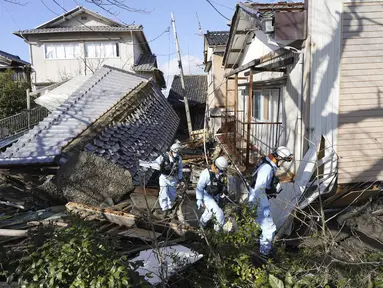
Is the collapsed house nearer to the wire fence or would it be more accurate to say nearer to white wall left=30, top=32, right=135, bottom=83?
white wall left=30, top=32, right=135, bottom=83

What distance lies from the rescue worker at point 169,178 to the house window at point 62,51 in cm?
1866

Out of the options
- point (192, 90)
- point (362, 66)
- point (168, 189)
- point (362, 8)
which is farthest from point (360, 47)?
point (192, 90)

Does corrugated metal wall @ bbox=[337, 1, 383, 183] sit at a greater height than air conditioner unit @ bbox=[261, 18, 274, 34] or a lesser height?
lesser

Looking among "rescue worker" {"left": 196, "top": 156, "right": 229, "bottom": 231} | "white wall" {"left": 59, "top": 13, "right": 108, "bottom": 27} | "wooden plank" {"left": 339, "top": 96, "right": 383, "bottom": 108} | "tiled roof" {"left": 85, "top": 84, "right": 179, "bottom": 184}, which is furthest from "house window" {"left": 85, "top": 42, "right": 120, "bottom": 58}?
"wooden plank" {"left": 339, "top": 96, "right": 383, "bottom": 108}

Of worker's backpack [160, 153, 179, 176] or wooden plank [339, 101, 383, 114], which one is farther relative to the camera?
worker's backpack [160, 153, 179, 176]

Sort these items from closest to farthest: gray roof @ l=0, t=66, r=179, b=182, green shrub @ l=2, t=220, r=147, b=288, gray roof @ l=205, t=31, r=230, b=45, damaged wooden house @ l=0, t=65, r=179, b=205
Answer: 1. green shrub @ l=2, t=220, r=147, b=288
2. damaged wooden house @ l=0, t=65, r=179, b=205
3. gray roof @ l=0, t=66, r=179, b=182
4. gray roof @ l=205, t=31, r=230, b=45

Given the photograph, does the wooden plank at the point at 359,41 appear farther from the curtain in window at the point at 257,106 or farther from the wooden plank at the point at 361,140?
the curtain in window at the point at 257,106

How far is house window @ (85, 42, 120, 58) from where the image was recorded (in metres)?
22.7

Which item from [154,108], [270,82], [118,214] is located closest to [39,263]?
[118,214]

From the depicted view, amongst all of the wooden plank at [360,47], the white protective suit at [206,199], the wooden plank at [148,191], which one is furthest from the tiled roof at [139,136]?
the wooden plank at [360,47]

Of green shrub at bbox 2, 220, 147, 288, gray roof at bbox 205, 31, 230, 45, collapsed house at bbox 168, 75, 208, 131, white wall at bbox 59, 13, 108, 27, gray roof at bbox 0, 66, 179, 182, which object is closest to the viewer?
green shrub at bbox 2, 220, 147, 288

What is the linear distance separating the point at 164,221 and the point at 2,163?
3.34 m

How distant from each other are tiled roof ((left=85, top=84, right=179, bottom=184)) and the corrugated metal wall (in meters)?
4.13

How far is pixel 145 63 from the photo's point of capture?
23.6 meters
